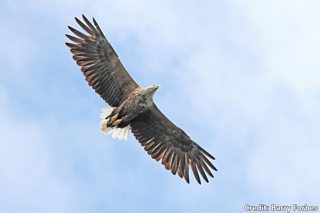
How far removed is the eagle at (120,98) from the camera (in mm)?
24422

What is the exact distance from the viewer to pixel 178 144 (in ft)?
83.9

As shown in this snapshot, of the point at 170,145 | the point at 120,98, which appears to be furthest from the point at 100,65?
the point at 170,145

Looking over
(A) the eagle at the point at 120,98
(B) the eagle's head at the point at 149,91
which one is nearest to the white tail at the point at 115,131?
(A) the eagle at the point at 120,98

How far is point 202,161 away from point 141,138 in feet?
6.59

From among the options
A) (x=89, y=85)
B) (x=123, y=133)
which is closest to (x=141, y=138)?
(x=123, y=133)

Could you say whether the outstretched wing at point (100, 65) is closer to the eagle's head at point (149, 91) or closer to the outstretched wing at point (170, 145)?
the eagle's head at point (149, 91)

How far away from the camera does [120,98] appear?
24.7 meters

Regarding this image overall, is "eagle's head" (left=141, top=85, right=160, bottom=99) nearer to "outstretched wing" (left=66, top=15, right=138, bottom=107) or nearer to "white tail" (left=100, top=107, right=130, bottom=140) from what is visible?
"outstretched wing" (left=66, top=15, right=138, bottom=107)

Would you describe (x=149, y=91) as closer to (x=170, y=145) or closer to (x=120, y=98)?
(x=120, y=98)

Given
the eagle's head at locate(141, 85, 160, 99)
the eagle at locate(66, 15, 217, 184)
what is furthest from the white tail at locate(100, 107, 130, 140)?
the eagle's head at locate(141, 85, 160, 99)

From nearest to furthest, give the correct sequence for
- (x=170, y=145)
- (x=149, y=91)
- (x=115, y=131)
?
(x=149, y=91) < (x=115, y=131) < (x=170, y=145)

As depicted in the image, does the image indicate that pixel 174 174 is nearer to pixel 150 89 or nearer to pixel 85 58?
pixel 150 89

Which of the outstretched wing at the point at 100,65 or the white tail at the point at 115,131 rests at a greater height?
the outstretched wing at the point at 100,65

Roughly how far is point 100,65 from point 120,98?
1.14 m
